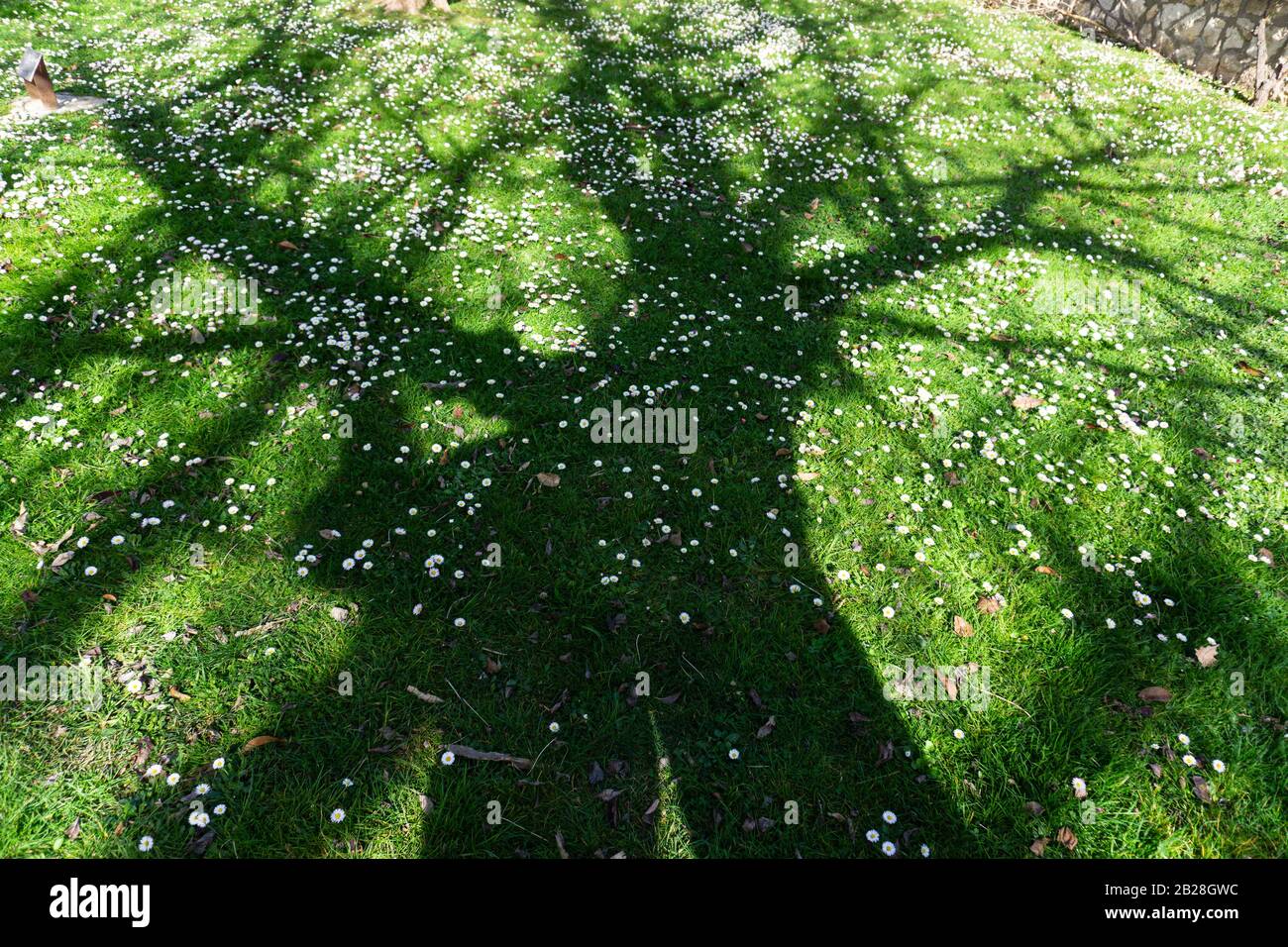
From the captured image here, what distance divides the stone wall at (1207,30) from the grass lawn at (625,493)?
611cm

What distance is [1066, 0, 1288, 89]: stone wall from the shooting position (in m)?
14.0

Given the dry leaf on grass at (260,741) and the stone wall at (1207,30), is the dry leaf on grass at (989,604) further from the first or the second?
the stone wall at (1207,30)

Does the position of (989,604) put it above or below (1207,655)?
below

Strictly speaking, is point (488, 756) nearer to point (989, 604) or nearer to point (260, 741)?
point (260, 741)

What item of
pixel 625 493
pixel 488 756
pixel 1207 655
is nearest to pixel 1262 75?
pixel 1207 655

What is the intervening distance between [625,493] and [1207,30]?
2042 centimetres

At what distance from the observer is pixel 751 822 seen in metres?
3.70

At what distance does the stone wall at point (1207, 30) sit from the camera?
550 inches

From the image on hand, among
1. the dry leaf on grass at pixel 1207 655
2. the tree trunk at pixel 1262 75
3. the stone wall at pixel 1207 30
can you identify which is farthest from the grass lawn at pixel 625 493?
the stone wall at pixel 1207 30

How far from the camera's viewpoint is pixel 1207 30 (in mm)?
15117

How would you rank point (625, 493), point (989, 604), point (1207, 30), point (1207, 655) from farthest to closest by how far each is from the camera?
point (1207, 30) < point (625, 493) < point (989, 604) < point (1207, 655)
